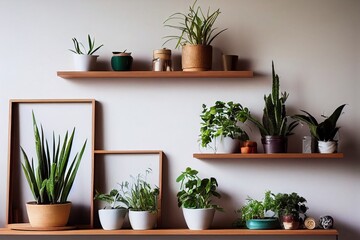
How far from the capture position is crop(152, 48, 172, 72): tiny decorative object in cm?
341

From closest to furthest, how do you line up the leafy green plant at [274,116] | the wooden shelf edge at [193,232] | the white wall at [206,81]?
the wooden shelf edge at [193,232] < the leafy green plant at [274,116] < the white wall at [206,81]

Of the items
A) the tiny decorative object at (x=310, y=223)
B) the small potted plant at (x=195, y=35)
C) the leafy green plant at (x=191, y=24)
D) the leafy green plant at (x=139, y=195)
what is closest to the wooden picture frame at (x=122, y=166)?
the leafy green plant at (x=139, y=195)

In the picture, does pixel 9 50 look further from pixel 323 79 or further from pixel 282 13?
pixel 323 79

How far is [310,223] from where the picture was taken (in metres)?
3.30

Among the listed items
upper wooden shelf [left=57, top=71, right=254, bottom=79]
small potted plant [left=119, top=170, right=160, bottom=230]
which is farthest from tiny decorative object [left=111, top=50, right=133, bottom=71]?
small potted plant [left=119, top=170, right=160, bottom=230]

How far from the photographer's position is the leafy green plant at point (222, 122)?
336cm

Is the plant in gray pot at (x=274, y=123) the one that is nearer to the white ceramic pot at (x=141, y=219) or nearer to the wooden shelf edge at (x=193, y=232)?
the wooden shelf edge at (x=193, y=232)

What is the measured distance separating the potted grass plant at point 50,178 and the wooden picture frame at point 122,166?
14 cm

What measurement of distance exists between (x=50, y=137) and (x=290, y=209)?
141cm

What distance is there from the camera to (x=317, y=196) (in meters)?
3.46

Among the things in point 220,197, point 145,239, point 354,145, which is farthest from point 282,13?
point 145,239

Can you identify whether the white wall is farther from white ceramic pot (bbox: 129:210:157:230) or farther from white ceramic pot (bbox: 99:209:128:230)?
white ceramic pot (bbox: 99:209:128:230)

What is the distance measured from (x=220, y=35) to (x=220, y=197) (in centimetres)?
93

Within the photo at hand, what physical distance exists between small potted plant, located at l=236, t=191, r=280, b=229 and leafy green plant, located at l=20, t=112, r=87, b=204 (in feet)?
3.19
